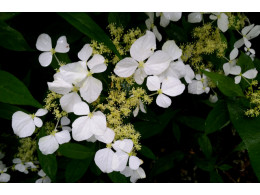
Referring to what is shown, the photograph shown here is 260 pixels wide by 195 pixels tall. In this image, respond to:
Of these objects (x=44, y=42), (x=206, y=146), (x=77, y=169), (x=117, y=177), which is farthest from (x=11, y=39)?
(x=206, y=146)

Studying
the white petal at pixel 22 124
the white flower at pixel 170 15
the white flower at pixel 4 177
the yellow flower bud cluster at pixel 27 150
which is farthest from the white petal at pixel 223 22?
the white flower at pixel 4 177

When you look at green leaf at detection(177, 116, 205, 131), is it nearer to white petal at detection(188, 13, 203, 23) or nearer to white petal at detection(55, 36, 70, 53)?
white petal at detection(188, 13, 203, 23)

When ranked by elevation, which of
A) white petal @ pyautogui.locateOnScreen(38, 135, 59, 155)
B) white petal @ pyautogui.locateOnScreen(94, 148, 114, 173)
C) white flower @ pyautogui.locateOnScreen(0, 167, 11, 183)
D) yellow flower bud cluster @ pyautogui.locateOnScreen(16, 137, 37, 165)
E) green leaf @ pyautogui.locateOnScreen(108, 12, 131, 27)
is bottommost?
white flower @ pyautogui.locateOnScreen(0, 167, 11, 183)

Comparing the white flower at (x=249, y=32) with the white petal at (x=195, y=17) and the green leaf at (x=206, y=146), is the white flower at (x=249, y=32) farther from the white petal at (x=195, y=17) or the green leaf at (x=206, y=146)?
the green leaf at (x=206, y=146)

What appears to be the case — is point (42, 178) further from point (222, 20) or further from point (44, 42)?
point (222, 20)

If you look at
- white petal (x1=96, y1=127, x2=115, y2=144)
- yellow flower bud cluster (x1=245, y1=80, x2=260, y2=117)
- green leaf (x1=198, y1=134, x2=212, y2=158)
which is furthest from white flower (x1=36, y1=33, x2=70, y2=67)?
green leaf (x1=198, y1=134, x2=212, y2=158)

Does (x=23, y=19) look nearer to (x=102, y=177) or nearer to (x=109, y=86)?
(x=109, y=86)

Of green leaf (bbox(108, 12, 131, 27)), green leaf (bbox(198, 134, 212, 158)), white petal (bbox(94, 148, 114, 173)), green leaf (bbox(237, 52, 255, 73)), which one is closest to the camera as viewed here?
white petal (bbox(94, 148, 114, 173))
